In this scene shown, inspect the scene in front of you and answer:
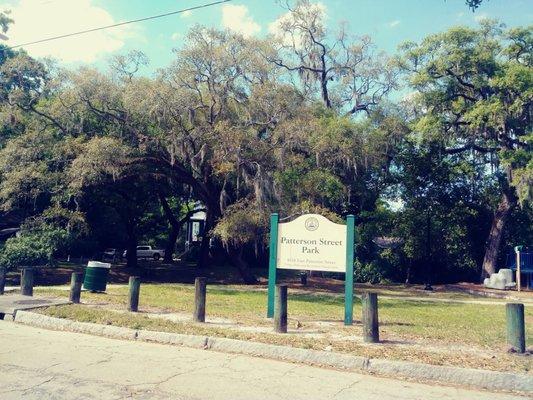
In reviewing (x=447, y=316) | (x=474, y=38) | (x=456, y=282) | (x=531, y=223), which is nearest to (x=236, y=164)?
(x=447, y=316)

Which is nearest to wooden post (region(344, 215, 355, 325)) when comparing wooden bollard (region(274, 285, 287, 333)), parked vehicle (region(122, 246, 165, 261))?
wooden bollard (region(274, 285, 287, 333))

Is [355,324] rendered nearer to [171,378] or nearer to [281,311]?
[281,311]

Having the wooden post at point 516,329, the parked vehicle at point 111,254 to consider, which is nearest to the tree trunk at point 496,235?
the wooden post at point 516,329

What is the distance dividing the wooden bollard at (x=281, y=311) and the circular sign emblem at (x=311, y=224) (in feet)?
7.68

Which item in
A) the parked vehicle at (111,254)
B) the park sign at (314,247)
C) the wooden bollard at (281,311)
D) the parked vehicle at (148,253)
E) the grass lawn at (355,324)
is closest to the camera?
the grass lawn at (355,324)

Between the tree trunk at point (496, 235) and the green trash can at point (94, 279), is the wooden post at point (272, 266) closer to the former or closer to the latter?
the green trash can at point (94, 279)

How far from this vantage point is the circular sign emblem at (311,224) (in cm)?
1156

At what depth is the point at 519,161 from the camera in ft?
78.0

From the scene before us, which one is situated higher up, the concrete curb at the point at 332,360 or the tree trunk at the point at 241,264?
the tree trunk at the point at 241,264

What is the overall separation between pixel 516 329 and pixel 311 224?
4921mm

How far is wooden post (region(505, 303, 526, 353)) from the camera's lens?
7957mm

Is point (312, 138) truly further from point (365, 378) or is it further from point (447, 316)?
point (365, 378)

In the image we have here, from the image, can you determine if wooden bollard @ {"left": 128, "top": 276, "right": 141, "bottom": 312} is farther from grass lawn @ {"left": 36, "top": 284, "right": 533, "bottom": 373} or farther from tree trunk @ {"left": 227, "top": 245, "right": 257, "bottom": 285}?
tree trunk @ {"left": 227, "top": 245, "right": 257, "bottom": 285}

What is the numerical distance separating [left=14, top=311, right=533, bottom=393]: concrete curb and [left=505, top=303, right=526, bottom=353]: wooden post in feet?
4.88
